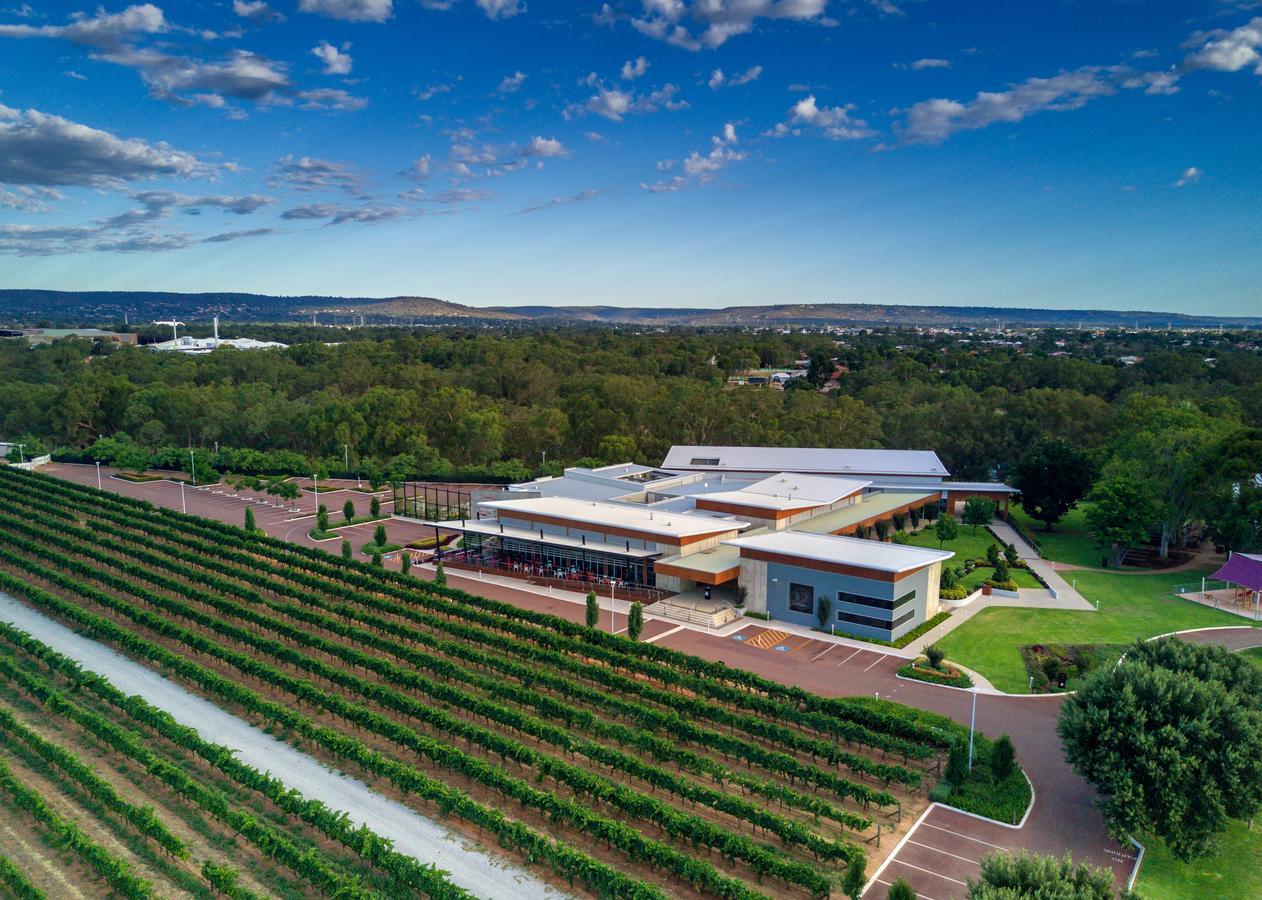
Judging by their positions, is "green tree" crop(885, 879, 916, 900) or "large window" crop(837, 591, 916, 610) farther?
"large window" crop(837, 591, 916, 610)

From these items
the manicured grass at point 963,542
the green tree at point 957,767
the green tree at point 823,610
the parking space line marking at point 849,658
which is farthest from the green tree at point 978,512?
the green tree at point 957,767

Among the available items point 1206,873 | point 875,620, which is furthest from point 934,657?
point 1206,873

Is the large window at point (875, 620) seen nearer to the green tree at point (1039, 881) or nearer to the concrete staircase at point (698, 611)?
the concrete staircase at point (698, 611)

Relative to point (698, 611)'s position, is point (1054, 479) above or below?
above

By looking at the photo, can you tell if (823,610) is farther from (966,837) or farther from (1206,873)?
(1206,873)

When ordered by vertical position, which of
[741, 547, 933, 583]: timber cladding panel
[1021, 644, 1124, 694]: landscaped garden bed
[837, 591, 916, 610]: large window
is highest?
[741, 547, 933, 583]: timber cladding panel

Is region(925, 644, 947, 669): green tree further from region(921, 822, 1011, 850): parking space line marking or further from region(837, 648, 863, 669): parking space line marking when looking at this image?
region(921, 822, 1011, 850): parking space line marking

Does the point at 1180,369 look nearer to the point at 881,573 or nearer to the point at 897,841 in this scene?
the point at 881,573

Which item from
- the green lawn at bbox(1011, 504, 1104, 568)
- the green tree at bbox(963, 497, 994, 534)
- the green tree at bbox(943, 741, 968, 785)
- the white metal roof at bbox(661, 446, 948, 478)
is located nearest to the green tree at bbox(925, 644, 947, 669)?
the green tree at bbox(943, 741, 968, 785)
